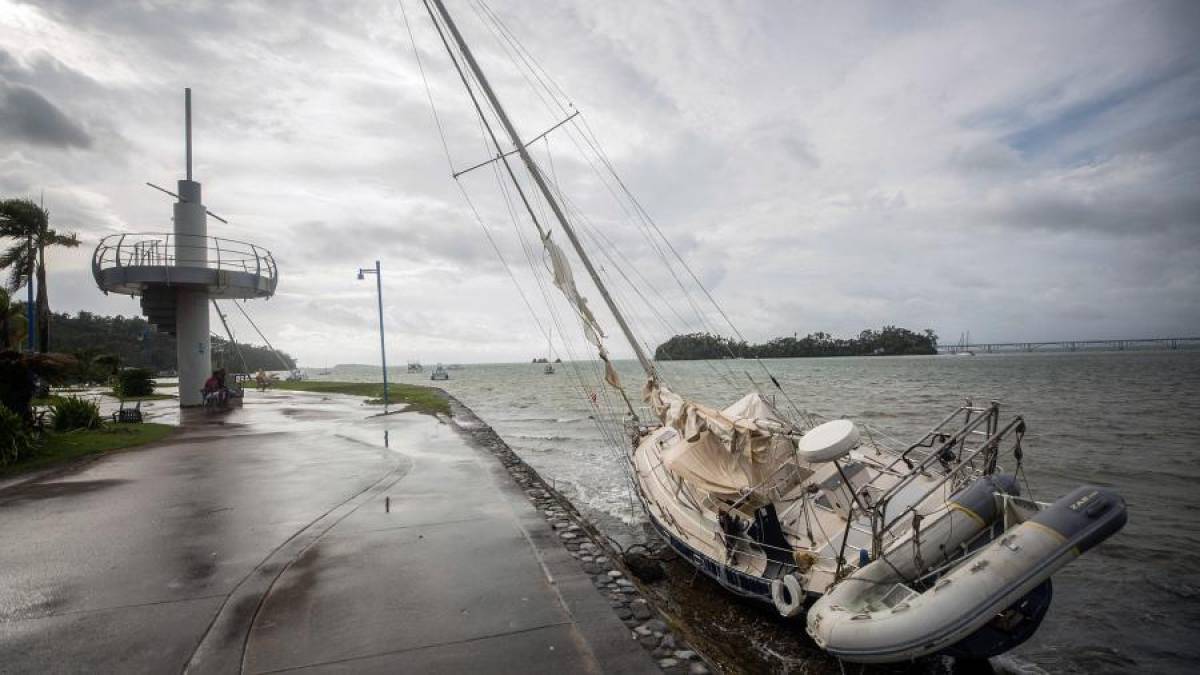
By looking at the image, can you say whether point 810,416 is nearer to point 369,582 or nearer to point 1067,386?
point 369,582

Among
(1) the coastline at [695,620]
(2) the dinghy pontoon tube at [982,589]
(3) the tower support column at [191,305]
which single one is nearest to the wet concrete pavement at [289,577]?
(1) the coastline at [695,620]

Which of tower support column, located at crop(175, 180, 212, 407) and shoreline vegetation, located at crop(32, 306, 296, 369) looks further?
shoreline vegetation, located at crop(32, 306, 296, 369)

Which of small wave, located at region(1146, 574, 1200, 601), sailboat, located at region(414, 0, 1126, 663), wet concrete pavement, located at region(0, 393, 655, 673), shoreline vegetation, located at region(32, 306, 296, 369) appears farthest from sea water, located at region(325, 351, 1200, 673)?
shoreline vegetation, located at region(32, 306, 296, 369)

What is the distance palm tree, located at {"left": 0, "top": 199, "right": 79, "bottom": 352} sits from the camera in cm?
2562

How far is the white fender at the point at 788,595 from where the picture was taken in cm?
725

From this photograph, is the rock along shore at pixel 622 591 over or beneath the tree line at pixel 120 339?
beneath

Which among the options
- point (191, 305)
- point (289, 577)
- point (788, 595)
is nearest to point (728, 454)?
point (788, 595)

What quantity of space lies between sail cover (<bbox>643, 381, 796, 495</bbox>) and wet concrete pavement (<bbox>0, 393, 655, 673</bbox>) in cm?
265

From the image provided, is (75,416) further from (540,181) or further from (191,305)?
(540,181)

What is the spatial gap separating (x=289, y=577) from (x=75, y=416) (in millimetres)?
17404

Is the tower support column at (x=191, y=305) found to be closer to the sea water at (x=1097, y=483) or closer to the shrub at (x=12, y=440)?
the shrub at (x=12, y=440)

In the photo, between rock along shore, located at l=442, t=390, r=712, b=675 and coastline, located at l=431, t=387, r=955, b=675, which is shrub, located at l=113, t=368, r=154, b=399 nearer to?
rock along shore, located at l=442, t=390, r=712, b=675

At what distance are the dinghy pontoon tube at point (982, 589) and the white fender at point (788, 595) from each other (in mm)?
1414

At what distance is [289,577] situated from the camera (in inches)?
267
